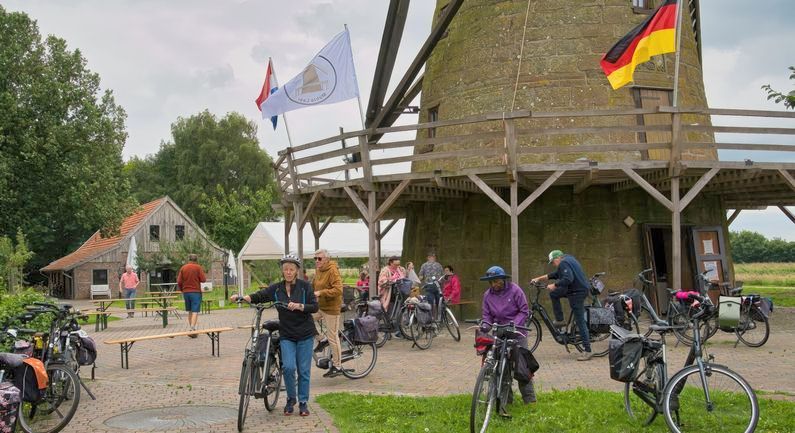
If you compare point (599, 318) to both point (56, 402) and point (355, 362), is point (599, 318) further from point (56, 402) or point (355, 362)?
point (56, 402)

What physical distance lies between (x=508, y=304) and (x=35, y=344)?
16.9ft

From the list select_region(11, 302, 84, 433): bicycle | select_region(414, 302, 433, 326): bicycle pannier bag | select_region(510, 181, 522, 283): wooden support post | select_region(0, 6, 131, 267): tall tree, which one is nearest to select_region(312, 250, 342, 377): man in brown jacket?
select_region(414, 302, 433, 326): bicycle pannier bag

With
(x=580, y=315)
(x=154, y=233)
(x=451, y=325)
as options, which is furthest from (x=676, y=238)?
(x=154, y=233)

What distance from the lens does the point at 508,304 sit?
26.3ft

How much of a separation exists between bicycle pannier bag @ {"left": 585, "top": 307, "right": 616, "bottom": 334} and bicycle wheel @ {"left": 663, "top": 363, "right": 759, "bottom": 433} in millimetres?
4748

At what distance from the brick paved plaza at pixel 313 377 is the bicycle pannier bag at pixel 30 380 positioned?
703mm

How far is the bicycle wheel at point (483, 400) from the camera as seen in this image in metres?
6.70

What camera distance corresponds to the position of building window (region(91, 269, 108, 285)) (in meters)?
45.2

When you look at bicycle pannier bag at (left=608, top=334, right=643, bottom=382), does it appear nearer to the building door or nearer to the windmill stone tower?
the windmill stone tower

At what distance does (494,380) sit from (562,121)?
34.1 feet

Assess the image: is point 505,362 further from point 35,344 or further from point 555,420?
point 35,344

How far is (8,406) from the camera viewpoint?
6.21 metres

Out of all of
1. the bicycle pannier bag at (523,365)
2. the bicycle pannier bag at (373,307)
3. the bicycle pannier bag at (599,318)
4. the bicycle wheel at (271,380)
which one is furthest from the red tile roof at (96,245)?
the bicycle pannier bag at (523,365)

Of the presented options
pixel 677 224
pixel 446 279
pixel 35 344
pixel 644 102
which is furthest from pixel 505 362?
pixel 644 102
